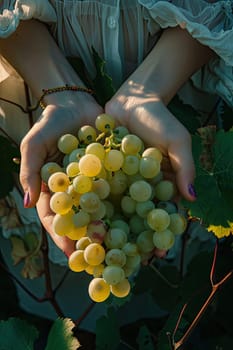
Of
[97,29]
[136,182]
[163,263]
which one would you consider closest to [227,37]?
[97,29]

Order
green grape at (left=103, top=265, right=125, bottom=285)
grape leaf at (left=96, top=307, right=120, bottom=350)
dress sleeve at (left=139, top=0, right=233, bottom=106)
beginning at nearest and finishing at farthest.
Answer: green grape at (left=103, top=265, right=125, bottom=285) < dress sleeve at (left=139, top=0, right=233, bottom=106) < grape leaf at (left=96, top=307, right=120, bottom=350)

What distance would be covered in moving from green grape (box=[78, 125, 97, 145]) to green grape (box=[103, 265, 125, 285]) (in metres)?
0.23

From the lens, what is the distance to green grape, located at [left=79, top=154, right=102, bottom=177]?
0.87m

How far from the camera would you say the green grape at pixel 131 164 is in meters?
0.91

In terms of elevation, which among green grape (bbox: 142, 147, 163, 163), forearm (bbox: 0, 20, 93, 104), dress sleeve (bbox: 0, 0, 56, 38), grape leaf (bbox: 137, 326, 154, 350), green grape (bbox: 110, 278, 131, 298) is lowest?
grape leaf (bbox: 137, 326, 154, 350)

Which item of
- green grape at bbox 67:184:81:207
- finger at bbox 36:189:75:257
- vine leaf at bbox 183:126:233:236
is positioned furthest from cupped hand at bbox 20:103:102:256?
vine leaf at bbox 183:126:233:236

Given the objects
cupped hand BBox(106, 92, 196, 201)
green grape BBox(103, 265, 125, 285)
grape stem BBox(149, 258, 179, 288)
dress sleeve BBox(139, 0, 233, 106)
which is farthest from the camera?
grape stem BBox(149, 258, 179, 288)

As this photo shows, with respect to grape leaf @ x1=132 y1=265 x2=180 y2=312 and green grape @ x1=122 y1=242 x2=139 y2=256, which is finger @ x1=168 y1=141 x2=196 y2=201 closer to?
green grape @ x1=122 y1=242 x2=139 y2=256

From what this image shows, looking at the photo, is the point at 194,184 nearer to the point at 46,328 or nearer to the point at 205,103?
the point at 205,103

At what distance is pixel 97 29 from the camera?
1.16 meters

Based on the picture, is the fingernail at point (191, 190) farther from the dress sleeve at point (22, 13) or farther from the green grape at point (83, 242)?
the dress sleeve at point (22, 13)

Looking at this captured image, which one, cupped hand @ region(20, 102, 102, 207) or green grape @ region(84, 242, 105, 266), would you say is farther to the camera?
cupped hand @ region(20, 102, 102, 207)

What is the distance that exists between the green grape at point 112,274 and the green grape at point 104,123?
25cm

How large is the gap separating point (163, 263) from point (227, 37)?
26.4 inches
